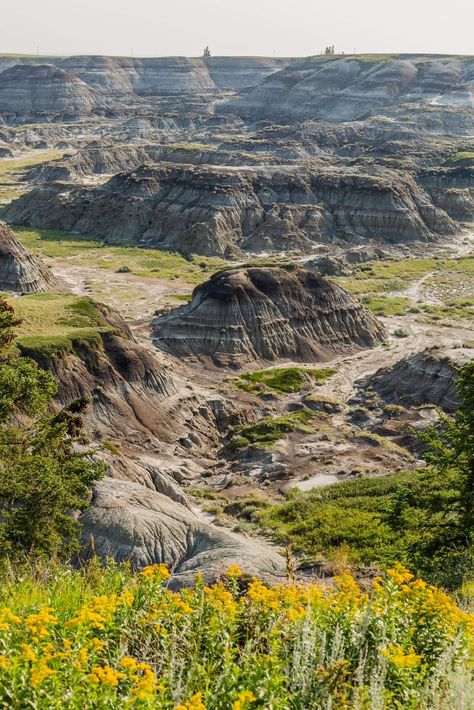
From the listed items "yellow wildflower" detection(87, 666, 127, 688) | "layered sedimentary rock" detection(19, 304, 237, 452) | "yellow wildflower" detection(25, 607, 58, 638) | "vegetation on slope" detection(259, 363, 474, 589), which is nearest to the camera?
"yellow wildflower" detection(87, 666, 127, 688)

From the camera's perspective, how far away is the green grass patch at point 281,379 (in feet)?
196

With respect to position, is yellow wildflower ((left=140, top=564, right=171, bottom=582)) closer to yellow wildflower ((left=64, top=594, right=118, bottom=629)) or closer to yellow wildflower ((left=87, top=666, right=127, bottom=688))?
yellow wildflower ((left=64, top=594, right=118, bottom=629))

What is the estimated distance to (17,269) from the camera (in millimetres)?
79500

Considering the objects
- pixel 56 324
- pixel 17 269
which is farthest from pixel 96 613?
pixel 17 269

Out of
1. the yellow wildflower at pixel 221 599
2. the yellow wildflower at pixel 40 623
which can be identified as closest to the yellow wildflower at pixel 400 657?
the yellow wildflower at pixel 221 599

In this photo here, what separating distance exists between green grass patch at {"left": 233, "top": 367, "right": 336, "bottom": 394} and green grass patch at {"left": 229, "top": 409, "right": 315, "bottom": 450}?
669cm

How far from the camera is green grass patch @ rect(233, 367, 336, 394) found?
59.6 meters

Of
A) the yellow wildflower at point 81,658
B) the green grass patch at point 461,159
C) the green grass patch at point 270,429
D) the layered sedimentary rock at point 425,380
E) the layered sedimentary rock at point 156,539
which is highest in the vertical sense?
the green grass patch at point 461,159

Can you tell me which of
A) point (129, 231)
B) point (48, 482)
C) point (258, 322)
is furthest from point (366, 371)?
point (129, 231)

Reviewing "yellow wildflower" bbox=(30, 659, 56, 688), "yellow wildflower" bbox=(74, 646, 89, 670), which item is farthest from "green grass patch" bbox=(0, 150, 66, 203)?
"yellow wildflower" bbox=(30, 659, 56, 688)

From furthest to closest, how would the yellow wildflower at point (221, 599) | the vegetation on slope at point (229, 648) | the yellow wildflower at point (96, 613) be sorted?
the yellow wildflower at point (221, 599)
the yellow wildflower at point (96, 613)
the vegetation on slope at point (229, 648)

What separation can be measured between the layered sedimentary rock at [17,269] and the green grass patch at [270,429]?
38779 millimetres

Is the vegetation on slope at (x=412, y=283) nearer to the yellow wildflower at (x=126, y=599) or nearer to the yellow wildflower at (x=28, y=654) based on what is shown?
the yellow wildflower at (x=126, y=599)

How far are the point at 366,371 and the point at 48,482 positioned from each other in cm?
4977
